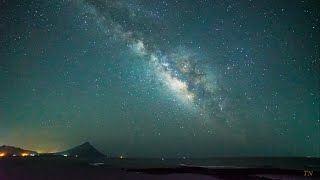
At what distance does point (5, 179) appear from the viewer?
6291 cm

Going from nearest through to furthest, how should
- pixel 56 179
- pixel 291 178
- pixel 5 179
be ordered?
1. pixel 5 179
2. pixel 291 178
3. pixel 56 179

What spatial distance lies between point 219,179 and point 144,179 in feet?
53.7

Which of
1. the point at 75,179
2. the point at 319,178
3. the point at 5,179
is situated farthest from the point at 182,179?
the point at 5,179

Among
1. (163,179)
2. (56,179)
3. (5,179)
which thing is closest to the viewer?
(5,179)

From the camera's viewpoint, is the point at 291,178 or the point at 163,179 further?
the point at 163,179

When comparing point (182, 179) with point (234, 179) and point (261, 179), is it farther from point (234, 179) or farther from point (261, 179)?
point (261, 179)

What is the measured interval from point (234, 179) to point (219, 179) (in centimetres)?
394

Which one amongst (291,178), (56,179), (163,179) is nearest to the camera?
(291,178)

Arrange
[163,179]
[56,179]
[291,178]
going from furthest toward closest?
[163,179], [56,179], [291,178]

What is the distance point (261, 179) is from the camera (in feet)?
216

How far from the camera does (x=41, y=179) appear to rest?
73375 millimetres

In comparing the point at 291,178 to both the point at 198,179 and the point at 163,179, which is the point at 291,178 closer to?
the point at 198,179

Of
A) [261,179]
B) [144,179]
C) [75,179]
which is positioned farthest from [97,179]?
[261,179]

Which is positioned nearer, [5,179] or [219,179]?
[5,179]
